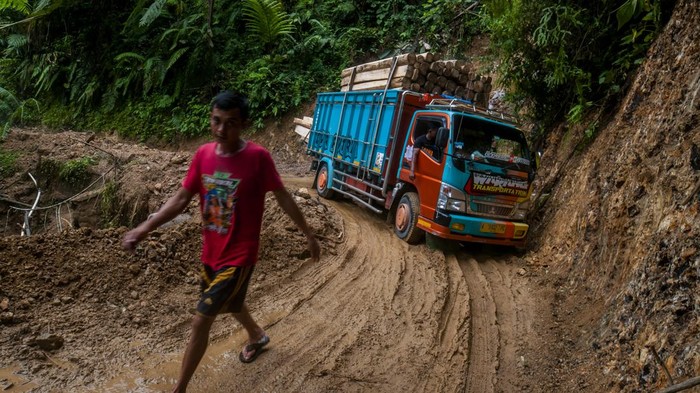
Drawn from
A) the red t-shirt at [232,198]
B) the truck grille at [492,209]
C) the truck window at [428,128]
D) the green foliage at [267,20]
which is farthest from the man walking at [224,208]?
the green foliage at [267,20]

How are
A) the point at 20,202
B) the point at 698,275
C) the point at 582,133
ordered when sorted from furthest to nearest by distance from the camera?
the point at 20,202, the point at 582,133, the point at 698,275

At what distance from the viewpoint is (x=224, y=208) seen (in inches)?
115

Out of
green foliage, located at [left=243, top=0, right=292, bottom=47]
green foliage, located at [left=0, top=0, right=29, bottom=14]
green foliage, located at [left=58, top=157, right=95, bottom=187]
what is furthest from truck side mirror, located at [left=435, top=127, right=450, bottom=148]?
green foliage, located at [left=0, top=0, right=29, bottom=14]

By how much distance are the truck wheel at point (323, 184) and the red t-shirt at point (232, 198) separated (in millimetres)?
6667

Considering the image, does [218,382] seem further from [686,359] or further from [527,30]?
[527,30]

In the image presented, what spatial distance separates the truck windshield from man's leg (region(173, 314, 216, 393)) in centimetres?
451

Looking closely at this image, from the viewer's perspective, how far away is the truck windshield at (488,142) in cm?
661

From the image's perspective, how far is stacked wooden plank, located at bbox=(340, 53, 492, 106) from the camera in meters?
8.11

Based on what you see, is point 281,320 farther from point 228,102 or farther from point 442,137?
point 442,137

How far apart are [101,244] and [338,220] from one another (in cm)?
356

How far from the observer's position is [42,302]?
4047 millimetres

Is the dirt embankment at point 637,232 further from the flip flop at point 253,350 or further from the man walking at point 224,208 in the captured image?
the man walking at point 224,208

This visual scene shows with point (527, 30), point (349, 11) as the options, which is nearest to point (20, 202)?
point (527, 30)

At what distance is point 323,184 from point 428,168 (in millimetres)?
3502
